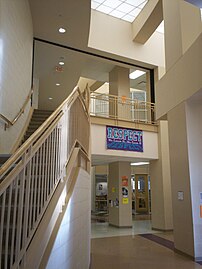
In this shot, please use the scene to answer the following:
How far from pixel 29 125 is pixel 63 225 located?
481 centimetres

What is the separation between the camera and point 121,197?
10.9 m

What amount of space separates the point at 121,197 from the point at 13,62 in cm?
724

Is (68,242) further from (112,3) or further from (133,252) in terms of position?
(112,3)

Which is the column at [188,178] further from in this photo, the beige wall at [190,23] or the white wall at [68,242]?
the white wall at [68,242]

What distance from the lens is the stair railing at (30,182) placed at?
6.29 feet

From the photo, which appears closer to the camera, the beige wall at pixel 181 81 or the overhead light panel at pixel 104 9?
the beige wall at pixel 181 81

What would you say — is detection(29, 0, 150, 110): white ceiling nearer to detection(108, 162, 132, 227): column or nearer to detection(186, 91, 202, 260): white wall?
detection(186, 91, 202, 260): white wall

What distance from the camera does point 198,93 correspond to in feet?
19.3

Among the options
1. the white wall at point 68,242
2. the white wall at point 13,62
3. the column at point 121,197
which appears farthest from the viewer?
the column at point 121,197

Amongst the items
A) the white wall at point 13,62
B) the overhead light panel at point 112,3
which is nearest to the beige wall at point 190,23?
the overhead light panel at point 112,3

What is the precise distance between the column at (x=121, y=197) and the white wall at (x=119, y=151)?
142 centimetres

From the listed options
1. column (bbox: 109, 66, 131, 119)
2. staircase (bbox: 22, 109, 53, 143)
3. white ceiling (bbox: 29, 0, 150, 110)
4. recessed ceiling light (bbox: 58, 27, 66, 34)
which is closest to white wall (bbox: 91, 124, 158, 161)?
column (bbox: 109, 66, 131, 119)

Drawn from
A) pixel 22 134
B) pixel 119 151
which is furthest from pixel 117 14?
pixel 22 134

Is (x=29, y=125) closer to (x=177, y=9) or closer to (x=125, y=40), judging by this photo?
(x=177, y=9)
